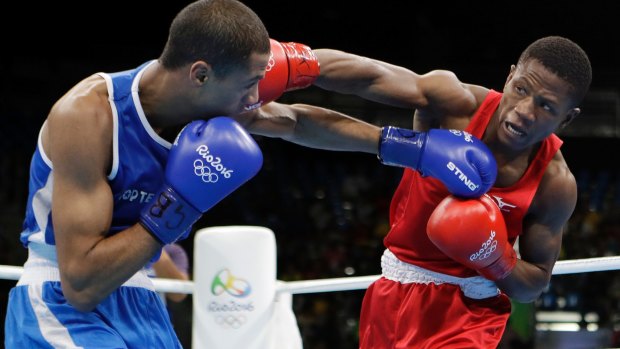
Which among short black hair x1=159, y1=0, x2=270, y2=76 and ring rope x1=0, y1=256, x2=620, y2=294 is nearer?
short black hair x1=159, y1=0, x2=270, y2=76

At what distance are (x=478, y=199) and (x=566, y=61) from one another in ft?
1.49

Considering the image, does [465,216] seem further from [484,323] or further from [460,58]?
[460,58]

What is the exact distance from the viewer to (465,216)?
230cm

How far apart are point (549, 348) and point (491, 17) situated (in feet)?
18.3

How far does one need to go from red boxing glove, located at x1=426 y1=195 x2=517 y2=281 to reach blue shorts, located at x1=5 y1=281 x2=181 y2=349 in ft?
2.69

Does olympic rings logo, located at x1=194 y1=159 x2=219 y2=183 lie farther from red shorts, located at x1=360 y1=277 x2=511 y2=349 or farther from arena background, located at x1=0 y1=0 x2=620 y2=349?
arena background, located at x1=0 y1=0 x2=620 y2=349

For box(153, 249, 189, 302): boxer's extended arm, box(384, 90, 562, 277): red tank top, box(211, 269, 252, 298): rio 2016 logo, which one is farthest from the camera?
box(153, 249, 189, 302): boxer's extended arm

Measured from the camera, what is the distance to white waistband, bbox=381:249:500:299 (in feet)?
8.32

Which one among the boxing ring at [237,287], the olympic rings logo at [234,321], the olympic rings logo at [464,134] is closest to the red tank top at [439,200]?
the olympic rings logo at [464,134]

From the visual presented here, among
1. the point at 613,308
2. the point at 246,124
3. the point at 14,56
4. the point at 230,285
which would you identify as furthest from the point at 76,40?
the point at 246,124

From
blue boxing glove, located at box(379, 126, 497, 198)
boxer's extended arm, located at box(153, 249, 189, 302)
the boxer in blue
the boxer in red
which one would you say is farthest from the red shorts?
boxer's extended arm, located at box(153, 249, 189, 302)

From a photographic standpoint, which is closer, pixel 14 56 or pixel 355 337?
pixel 355 337

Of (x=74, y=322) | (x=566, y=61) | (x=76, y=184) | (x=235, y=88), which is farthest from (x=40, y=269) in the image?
(x=566, y=61)

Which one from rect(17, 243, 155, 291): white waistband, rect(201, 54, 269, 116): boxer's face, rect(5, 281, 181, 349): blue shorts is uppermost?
rect(201, 54, 269, 116): boxer's face
